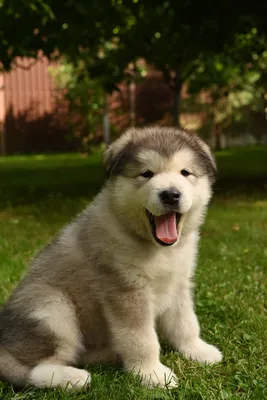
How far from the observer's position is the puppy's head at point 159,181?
3.04 meters

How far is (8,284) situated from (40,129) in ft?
64.7

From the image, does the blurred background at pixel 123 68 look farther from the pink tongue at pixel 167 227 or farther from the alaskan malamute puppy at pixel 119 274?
the pink tongue at pixel 167 227

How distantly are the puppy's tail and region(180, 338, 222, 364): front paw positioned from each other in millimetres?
1071

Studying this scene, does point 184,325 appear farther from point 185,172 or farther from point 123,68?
point 123,68

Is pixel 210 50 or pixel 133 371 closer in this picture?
pixel 133 371

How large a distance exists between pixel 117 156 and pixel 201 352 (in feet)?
4.40

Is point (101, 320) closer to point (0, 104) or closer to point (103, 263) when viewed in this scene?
point (103, 263)

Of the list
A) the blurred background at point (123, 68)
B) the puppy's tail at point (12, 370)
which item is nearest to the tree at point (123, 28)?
the blurred background at point (123, 68)

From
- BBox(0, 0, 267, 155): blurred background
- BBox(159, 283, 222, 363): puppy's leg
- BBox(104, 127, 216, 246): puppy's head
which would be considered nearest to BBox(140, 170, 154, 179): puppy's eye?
BBox(104, 127, 216, 246): puppy's head

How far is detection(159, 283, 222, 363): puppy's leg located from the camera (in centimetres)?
358

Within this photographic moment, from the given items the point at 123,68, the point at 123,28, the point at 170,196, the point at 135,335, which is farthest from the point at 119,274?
the point at 123,28

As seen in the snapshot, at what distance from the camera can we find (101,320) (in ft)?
10.7

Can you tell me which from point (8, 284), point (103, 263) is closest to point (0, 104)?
point (8, 284)

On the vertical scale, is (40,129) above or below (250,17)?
below
